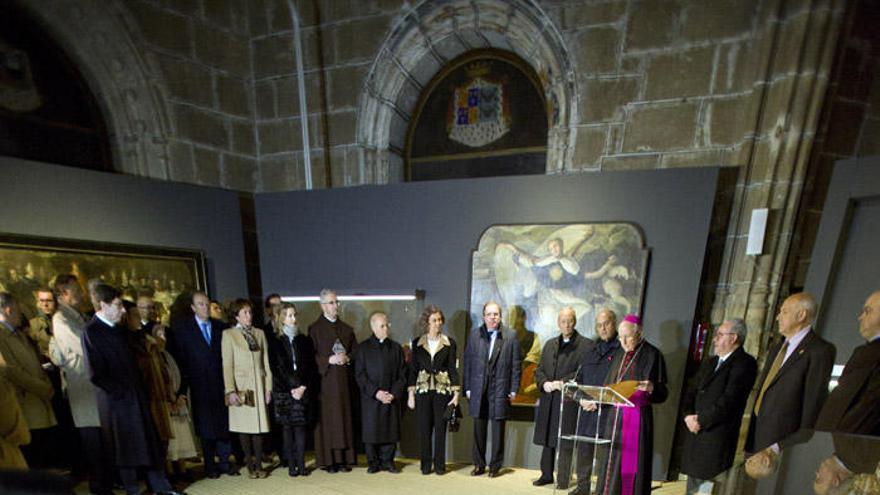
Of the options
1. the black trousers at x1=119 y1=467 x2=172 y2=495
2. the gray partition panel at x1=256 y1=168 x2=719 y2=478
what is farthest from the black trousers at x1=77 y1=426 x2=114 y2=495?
the gray partition panel at x1=256 y1=168 x2=719 y2=478

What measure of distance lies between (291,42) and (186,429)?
5.11 metres

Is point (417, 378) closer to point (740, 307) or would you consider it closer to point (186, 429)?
point (186, 429)

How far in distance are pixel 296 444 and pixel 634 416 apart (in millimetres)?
3092

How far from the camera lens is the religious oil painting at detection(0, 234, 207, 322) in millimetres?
3938

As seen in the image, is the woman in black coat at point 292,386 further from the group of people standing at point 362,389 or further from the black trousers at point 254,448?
the black trousers at point 254,448

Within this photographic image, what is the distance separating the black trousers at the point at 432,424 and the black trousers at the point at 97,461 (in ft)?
8.60

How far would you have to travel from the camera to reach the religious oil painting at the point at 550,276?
14.4 feet

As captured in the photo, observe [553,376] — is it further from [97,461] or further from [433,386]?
[97,461]

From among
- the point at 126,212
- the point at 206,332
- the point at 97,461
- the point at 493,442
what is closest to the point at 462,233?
the point at 493,442

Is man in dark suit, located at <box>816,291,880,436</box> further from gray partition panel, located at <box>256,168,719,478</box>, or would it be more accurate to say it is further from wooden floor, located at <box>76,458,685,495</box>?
wooden floor, located at <box>76,458,685,495</box>

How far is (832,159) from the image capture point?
4.50 metres

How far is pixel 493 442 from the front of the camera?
172 inches

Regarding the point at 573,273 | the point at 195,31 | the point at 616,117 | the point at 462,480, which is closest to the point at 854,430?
the point at 573,273

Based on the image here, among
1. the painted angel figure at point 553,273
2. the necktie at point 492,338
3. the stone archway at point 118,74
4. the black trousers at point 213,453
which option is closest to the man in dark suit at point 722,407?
the painted angel figure at point 553,273
